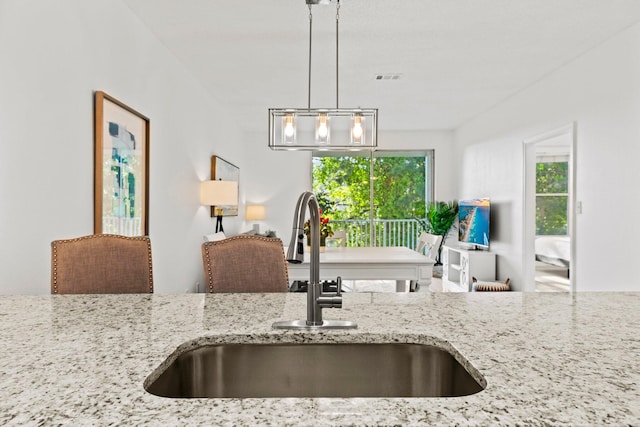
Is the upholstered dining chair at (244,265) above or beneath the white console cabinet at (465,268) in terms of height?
above

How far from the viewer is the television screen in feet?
19.3

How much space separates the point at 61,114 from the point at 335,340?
193 centimetres

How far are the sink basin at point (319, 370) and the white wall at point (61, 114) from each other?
135cm

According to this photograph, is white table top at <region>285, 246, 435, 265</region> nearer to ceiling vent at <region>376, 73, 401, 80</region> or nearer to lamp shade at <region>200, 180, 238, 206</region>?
lamp shade at <region>200, 180, 238, 206</region>

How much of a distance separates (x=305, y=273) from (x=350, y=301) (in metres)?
2.10

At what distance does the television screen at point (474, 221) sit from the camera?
5879 millimetres

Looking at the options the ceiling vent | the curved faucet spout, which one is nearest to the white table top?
the ceiling vent

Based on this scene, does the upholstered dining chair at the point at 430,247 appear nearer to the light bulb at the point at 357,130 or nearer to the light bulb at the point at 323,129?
the light bulb at the point at 357,130

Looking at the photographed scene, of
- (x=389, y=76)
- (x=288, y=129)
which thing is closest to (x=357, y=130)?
(x=288, y=129)

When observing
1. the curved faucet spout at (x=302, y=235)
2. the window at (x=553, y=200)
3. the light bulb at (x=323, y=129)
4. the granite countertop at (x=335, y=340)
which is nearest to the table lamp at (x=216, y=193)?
the light bulb at (x=323, y=129)

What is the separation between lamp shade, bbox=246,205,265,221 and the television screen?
3.21 metres

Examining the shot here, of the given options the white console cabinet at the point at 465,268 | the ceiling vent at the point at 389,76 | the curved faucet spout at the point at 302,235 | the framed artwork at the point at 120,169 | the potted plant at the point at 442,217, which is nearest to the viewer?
the curved faucet spout at the point at 302,235

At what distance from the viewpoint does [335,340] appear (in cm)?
99

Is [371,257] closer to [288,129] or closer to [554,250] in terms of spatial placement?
[288,129]
